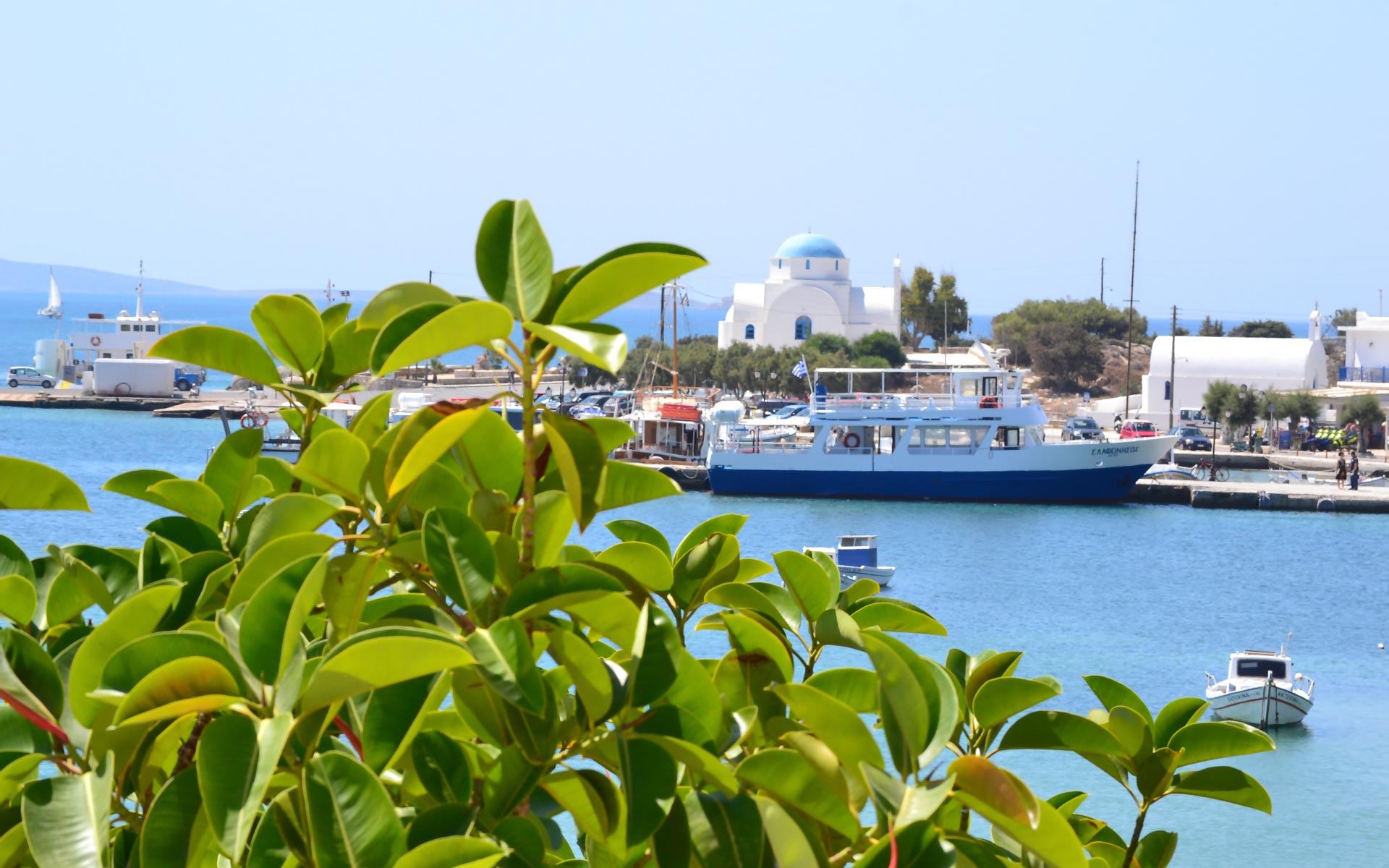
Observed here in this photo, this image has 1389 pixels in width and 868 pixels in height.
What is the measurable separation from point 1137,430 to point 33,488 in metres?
48.0

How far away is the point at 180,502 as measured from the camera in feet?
7.00

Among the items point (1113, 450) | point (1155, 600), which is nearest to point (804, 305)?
point (1113, 450)

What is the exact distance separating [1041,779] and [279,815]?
1585 centimetres

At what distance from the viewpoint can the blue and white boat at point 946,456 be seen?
125 ft

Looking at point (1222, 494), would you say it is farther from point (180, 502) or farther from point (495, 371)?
point (495, 371)

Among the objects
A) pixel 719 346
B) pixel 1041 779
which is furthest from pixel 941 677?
pixel 719 346

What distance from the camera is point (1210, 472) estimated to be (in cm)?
4228

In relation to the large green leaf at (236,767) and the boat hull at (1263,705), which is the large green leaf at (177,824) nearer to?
the large green leaf at (236,767)

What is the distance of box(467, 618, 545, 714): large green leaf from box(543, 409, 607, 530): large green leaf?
0.15 metres

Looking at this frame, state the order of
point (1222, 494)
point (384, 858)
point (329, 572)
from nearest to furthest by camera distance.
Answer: point (384, 858) → point (329, 572) → point (1222, 494)

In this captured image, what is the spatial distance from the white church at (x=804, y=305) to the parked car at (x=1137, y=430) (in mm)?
21979

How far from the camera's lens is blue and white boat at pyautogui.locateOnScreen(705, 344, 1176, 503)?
125ft

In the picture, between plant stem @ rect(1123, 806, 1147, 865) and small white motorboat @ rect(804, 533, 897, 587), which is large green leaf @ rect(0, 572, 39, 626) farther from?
small white motorboat @ rect(804, 533, 897, 587)

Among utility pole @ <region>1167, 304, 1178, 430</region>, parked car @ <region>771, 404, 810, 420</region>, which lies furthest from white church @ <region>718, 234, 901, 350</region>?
utility pole @ <region>1167, 304, 1178, 430</region>
